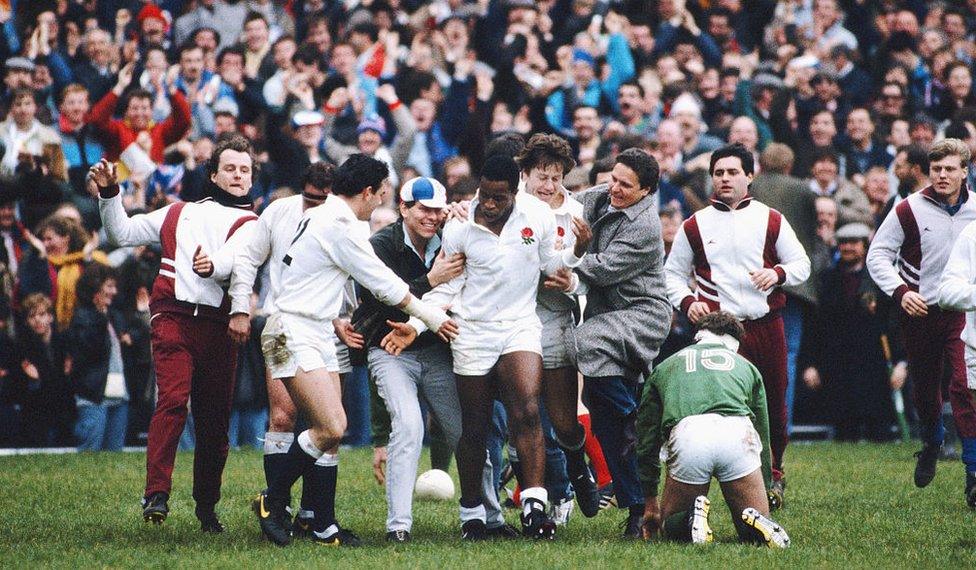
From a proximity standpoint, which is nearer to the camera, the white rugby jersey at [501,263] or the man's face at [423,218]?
the white rugby jersey at [501,263]

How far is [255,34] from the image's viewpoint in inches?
761

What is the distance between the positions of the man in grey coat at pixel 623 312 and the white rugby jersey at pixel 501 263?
1.15 feet

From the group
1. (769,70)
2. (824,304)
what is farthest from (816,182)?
A: (769,70)

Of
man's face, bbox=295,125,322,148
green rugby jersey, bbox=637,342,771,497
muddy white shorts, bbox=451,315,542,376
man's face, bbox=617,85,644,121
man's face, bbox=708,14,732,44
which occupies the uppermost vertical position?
man's face, bbox=708,14,732,44

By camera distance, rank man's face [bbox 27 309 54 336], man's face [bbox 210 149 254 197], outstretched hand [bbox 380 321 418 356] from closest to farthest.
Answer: outstretched hand [bbox 380 321 418 356] < man's face [bbox 210 149 254 197] < man's face [bbox 27 309 54 336]

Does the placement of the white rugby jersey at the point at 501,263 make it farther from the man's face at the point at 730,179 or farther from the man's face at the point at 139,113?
the man's face at the point at 139,113

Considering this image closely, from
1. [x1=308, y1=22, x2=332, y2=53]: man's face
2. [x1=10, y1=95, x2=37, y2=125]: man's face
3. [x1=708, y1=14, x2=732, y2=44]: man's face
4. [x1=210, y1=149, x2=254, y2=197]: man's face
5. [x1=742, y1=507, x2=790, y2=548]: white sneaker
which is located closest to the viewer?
[x1=742, y1=507, x2=790, y2=548]: white sneaker

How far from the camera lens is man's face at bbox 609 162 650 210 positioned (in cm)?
959

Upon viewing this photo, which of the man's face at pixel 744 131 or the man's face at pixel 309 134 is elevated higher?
the man's face at pixel 744 131


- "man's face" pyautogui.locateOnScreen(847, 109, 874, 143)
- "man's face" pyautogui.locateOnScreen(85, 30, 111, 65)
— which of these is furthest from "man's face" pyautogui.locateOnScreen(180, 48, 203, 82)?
"man's face" pyautogui.locateOnScreen(847, 109, 874, 143)

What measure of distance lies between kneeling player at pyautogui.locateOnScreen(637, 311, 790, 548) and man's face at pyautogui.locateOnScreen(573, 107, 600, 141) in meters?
8.08

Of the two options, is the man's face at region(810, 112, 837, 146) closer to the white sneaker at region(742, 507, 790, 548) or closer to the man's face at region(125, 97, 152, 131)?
the man's face at region(125, 97, 152, 131)

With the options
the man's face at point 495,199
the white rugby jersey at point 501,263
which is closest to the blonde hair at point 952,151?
the white rugby jersey at point 501,263

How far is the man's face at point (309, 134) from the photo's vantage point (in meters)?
16.8
